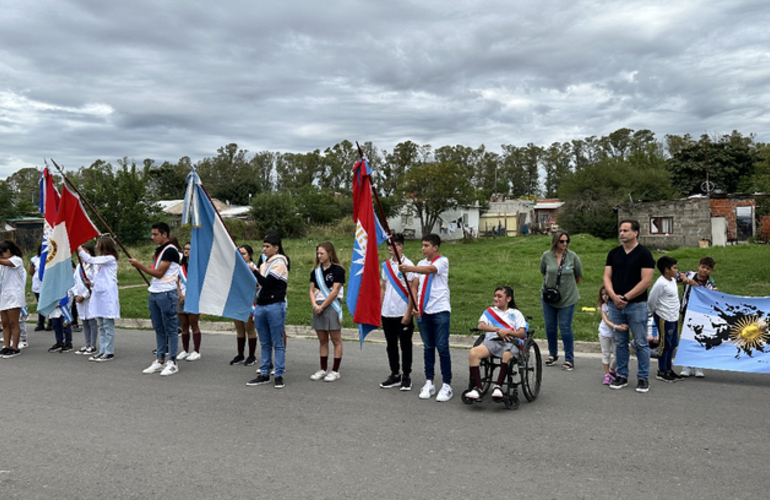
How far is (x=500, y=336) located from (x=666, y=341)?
98.2 inches

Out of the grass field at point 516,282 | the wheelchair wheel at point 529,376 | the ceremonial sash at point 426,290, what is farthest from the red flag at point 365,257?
the grass field at point 516,282

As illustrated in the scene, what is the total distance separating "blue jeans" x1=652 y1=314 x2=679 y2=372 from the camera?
7.55m

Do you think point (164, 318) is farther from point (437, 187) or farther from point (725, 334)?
point (437, 187)

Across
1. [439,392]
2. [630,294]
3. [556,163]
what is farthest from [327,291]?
[556,163]

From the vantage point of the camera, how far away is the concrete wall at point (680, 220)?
117 ft

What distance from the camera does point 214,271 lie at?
8.13 m

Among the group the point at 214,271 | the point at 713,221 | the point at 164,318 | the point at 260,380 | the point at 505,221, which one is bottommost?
the point at 260,380

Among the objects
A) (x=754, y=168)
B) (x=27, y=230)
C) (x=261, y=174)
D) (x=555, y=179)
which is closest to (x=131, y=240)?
(x=27, y=230)

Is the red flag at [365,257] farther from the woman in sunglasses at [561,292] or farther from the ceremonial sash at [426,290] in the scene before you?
the woman in sunglasses at [561,292]

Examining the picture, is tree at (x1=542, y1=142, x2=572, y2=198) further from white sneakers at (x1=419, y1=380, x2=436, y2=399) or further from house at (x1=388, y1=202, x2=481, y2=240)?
white sneakers at (x1=419, y1=380, x2=436, y2=399)

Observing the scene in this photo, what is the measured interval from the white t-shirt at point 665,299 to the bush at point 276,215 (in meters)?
43.2

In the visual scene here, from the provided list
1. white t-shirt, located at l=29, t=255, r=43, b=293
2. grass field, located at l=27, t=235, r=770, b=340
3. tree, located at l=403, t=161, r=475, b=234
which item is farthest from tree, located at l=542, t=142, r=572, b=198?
white t-shirt, located at l=29, t=255, r=43, b=293

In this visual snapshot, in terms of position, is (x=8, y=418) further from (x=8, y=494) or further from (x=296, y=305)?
(x=296, y=305)

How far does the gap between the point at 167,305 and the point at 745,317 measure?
7457mm
